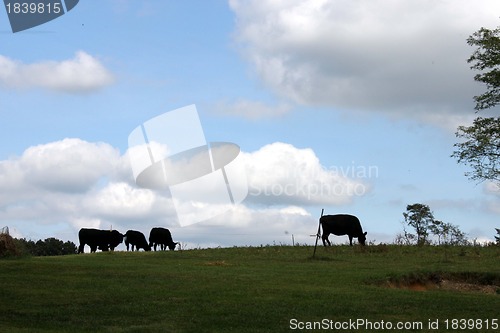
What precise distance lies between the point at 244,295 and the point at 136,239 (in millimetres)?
37258

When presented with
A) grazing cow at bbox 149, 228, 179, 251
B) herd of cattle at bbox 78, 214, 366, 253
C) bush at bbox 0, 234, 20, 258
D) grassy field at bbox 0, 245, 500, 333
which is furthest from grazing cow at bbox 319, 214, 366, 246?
bush at bbox 0, 234, 20, 258

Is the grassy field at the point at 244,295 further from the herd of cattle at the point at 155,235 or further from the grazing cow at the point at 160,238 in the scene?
the grazing cow at the point at 160,238

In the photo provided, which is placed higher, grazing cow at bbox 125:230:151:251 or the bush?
grazing cow at bbox 125:230:151:251

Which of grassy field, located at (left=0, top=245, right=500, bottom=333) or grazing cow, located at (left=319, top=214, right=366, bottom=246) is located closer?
grassy field, located at (left=0, top=245, right=500, bottom=333)

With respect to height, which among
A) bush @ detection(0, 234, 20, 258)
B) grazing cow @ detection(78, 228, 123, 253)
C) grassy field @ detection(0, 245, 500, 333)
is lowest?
grassy field @ detection(0, 245, 500, 333)

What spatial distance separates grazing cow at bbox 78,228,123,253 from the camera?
53.9 meters

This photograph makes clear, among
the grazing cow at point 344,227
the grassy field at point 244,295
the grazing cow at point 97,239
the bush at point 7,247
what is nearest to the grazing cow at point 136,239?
the grazing cow at point 97,239

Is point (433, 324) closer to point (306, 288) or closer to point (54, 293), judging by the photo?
point (306, 288)

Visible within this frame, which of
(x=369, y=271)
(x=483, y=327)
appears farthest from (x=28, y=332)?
(x=369, y=271)

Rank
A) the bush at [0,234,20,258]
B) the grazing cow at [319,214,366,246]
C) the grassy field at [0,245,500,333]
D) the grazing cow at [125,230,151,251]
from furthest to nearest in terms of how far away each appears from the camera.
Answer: the grazing cow at [125,230,151,251], the grazing cow at [319,214,366,246], the bush at [0,234,20,258], the grassy field at [0,245,500,333]

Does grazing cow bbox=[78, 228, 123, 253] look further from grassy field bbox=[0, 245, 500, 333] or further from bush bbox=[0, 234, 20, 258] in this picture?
grassy field bbox=[0, 245, 500, 333]

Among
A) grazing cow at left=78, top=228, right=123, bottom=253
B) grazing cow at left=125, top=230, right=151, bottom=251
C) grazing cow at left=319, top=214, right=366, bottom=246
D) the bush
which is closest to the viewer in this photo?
the bush

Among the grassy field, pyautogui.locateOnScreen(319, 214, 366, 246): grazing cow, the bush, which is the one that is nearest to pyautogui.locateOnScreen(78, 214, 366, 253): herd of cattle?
pyautogui.locateOnScreen(319, 214, 366, 246): grazing cow

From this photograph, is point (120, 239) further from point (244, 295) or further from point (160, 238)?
point (244, 295)
